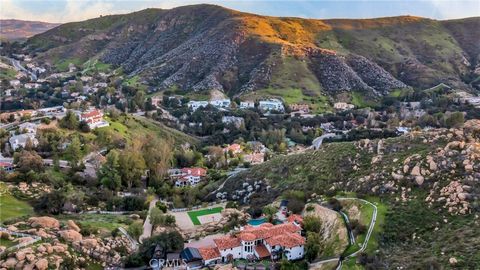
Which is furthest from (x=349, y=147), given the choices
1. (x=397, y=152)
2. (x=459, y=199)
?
(x=459, y=199)

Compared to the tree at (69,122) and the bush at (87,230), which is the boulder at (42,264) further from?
the tree at (69,122)

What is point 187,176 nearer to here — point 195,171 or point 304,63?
point 195,171

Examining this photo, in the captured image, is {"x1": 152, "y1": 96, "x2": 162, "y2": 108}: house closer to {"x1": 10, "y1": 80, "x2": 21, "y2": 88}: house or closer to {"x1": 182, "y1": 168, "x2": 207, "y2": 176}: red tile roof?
{"x1": 182, "y1": 168, "x2": 207, "y2": 176}: red tile roof

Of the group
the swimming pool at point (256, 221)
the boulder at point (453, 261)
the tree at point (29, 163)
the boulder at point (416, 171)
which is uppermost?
the boulder at point (416, 171)

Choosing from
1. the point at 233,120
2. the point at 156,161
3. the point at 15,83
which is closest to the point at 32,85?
the point at 15,83

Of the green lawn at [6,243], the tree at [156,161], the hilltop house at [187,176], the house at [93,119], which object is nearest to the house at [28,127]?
the house at [93,119]

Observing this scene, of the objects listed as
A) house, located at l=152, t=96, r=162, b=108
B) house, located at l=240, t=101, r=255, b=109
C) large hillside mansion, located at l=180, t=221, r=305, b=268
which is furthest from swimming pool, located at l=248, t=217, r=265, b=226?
house, located at l=152, t=96, r=162, b=108

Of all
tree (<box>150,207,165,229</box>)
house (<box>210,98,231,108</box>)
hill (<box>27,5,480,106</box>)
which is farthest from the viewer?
hill (<box>27,5,480,106</box>)
